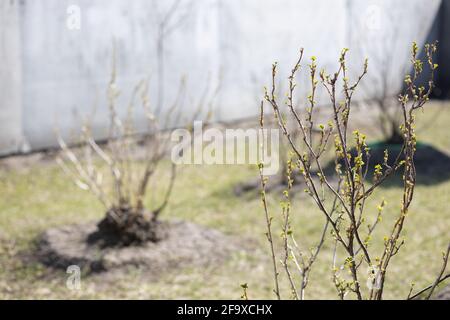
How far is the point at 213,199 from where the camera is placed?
764 cm

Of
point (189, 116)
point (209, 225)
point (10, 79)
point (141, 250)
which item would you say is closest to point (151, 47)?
point (189, 116)

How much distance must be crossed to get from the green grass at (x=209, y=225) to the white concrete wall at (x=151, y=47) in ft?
2.79

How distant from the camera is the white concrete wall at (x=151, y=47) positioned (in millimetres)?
8570

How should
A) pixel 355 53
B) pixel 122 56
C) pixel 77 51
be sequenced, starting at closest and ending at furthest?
pixel 77 51, pixel 122 56, pixel 355 53

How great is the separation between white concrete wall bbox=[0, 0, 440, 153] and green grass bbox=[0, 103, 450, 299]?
33.5 inches

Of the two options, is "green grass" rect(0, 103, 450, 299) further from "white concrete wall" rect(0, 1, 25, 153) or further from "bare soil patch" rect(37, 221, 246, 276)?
"white concrete wall" rect(0, 1, 25, 153)

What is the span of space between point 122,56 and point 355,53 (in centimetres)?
522

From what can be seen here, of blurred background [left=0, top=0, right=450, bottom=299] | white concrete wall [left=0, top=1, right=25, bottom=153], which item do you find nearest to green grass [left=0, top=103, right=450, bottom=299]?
blurred background [left=0, top=0, right=450, bottom=299]

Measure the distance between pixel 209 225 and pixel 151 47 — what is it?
13.1ft

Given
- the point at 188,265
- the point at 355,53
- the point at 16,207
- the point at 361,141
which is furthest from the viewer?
the point at 355,53

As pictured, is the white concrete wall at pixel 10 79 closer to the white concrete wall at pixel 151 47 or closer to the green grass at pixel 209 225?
the white concrete wall at pixel 151 47
